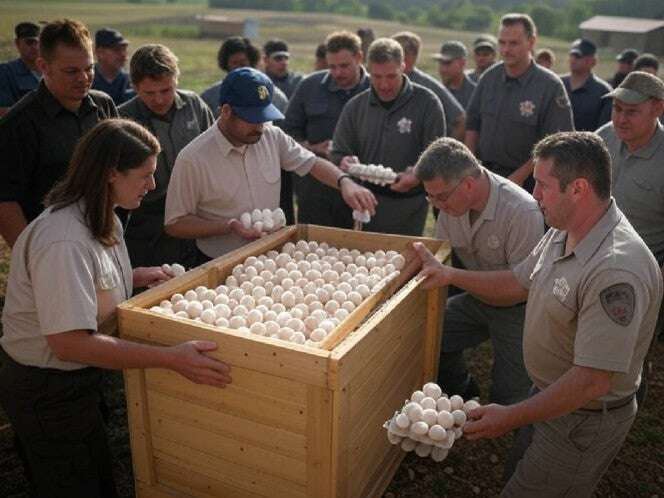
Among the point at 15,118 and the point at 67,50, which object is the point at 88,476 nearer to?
the point at 15,118

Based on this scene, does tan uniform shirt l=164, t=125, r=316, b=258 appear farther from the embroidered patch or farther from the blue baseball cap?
→ the embroidered patch

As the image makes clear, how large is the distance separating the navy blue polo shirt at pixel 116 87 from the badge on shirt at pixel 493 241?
197 inches

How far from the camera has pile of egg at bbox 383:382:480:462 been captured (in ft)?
8.41

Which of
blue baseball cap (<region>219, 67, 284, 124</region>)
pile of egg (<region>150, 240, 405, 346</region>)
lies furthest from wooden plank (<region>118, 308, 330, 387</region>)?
blue baseball cap (<region>219, 67, 284, 124</region>)

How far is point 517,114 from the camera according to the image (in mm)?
5801

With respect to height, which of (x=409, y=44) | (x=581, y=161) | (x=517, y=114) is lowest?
(x=517, y=114)

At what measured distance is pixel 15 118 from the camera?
376cm

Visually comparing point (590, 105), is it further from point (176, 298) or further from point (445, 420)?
point (176, 298)

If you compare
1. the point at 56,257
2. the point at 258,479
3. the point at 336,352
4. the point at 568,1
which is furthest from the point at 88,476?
the point at 568,1

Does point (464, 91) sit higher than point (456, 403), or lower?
higher

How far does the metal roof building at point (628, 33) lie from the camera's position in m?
14.7

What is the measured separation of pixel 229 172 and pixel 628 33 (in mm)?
15371

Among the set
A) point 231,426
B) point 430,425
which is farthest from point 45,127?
point 430,425

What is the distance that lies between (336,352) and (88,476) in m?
1.49
